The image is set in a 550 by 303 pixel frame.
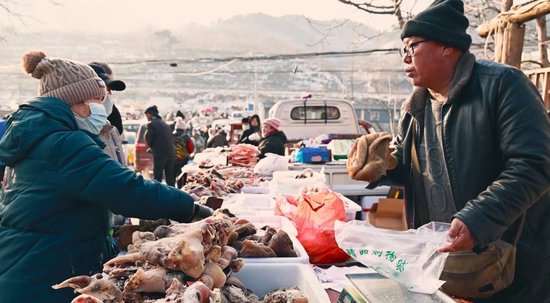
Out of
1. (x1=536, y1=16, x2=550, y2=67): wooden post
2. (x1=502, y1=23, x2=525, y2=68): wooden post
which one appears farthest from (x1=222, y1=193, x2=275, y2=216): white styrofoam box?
(x1=536, y1=16, x2=550, y2=67): wooden post

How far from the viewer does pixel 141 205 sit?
200cm

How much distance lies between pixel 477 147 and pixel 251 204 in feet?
7.35

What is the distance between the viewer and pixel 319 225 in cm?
277

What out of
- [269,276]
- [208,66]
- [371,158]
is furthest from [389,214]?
[208,66]

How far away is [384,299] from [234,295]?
1.98 ft

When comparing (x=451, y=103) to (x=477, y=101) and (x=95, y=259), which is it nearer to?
(x=477, y=101)

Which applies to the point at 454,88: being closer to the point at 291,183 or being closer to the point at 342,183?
the point at 291,183

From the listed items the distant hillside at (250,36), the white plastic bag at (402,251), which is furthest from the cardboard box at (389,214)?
the distant hillside at (250,36)

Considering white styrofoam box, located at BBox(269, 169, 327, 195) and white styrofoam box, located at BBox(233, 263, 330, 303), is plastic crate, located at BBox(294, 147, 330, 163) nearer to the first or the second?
white styrofoam box, located at BBox(269, 169, 327, 195)

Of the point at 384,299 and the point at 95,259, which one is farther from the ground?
the point at 384,299

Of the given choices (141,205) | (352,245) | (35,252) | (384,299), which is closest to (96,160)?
(141,205)

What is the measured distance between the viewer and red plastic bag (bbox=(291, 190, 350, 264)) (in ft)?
8.93

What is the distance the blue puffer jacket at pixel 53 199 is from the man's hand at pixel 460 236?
1.26 metres

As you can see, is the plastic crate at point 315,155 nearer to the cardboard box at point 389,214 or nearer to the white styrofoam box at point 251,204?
the white styrofoam box at point 251,204
